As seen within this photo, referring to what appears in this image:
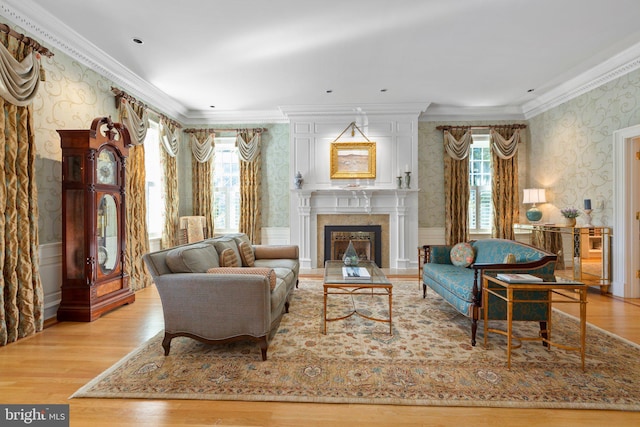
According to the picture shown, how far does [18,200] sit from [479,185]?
280 inches

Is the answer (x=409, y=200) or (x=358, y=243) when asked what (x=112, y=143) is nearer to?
(x=358, y=243)

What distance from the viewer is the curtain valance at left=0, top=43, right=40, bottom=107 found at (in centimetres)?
286

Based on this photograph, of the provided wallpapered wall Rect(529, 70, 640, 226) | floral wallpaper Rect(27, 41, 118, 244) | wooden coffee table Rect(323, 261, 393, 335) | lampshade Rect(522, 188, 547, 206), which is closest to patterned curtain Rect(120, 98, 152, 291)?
floral wallpaper Rect(27, 41, 118, 244)

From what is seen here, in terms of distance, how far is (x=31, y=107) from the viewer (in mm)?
3213

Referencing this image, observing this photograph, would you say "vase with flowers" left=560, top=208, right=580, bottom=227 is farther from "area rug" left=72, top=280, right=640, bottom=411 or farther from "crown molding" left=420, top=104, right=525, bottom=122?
"crown molding" left=420, top=104, right=525, bottom=122

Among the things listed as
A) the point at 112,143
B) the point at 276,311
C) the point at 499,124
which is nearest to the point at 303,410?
the point at 276,311

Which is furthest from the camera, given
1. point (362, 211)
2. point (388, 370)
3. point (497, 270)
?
point (362, 211)

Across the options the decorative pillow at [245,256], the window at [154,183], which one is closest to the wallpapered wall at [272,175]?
the window at [154,183]

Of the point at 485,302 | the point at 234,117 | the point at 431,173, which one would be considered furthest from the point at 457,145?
the point at 234,117

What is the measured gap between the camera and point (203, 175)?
21.7 ft

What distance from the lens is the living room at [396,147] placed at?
360 centimetres

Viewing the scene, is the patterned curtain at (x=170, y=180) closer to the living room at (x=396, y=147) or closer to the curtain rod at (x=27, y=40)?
the living room at (x=396, y=147)

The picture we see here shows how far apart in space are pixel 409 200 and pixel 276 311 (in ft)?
13.9

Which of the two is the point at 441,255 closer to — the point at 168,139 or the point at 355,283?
the point at 355,283
